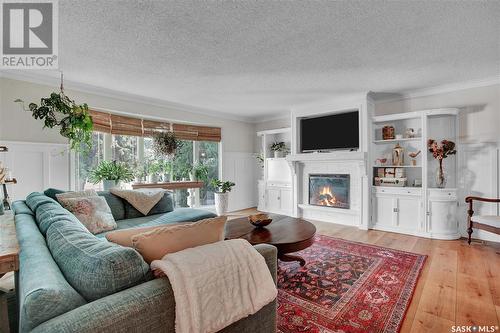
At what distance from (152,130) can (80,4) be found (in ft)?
9.88

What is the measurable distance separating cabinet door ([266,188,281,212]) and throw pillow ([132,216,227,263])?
15.4 ft

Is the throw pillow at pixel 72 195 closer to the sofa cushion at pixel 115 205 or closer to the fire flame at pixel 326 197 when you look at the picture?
the sofa cushion at pixel 115 205

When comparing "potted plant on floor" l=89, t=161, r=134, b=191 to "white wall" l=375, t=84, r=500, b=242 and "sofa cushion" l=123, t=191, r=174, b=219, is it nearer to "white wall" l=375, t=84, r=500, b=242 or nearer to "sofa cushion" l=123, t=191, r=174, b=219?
"sofa cushion" l=123, t=191, r=174, b=219

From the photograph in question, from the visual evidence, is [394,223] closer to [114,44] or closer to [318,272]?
[318,272]

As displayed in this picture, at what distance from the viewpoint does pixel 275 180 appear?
6.02 meters

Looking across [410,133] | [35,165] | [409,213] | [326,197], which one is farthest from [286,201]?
[35,165]

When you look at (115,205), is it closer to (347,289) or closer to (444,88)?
(347,289)

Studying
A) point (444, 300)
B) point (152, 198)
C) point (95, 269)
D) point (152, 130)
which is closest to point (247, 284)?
point (95, 269)

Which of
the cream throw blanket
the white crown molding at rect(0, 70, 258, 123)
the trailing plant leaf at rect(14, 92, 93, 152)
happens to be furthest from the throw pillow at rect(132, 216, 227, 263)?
the white crown molding at rect(0, 70, 258, 123)

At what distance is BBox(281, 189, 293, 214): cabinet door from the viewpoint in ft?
19.0

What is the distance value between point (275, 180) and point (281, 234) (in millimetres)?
3553

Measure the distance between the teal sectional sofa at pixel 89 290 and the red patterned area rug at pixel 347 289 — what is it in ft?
2.71

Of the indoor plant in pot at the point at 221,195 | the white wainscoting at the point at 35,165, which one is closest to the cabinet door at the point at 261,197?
the indoor plant in pot at the point at 221,195

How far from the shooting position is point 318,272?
8.74 feet
